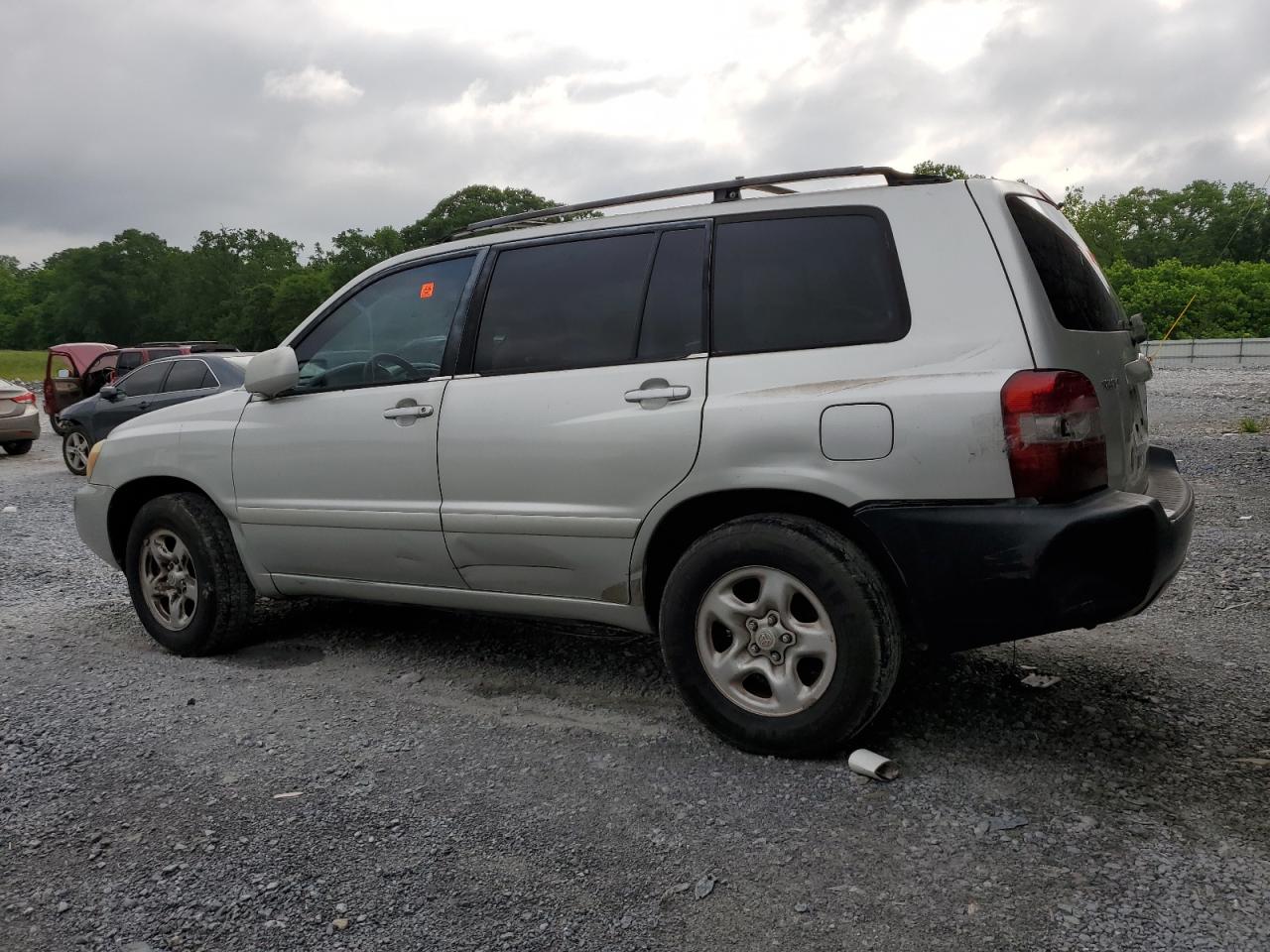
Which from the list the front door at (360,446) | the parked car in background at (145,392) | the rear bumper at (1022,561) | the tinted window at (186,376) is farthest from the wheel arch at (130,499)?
the tinted window at (186,376)

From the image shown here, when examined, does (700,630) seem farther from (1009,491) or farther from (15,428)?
(15,428)

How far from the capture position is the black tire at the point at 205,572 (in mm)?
4785

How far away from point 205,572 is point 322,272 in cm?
8365

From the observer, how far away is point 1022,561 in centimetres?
304

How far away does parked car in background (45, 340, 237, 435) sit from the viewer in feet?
58.4

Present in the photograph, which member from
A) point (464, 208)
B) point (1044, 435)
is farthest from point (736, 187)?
point (464, 208)

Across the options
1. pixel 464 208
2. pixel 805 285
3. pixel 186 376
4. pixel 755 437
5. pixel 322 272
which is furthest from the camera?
pixel 322 272

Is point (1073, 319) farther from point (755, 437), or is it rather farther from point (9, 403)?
point (9, 403)

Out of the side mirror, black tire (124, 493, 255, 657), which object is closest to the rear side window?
the side mirror

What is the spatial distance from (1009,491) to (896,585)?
464mm

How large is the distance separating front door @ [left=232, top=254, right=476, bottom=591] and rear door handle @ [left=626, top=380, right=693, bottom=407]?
891 mm

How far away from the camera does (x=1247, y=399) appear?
16.2 meters

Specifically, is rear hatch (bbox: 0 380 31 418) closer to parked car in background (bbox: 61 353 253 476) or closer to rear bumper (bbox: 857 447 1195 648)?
parked car in background (bbox: 61 353 253 476)

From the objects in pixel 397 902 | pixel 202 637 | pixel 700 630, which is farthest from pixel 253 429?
pixel 397 902
